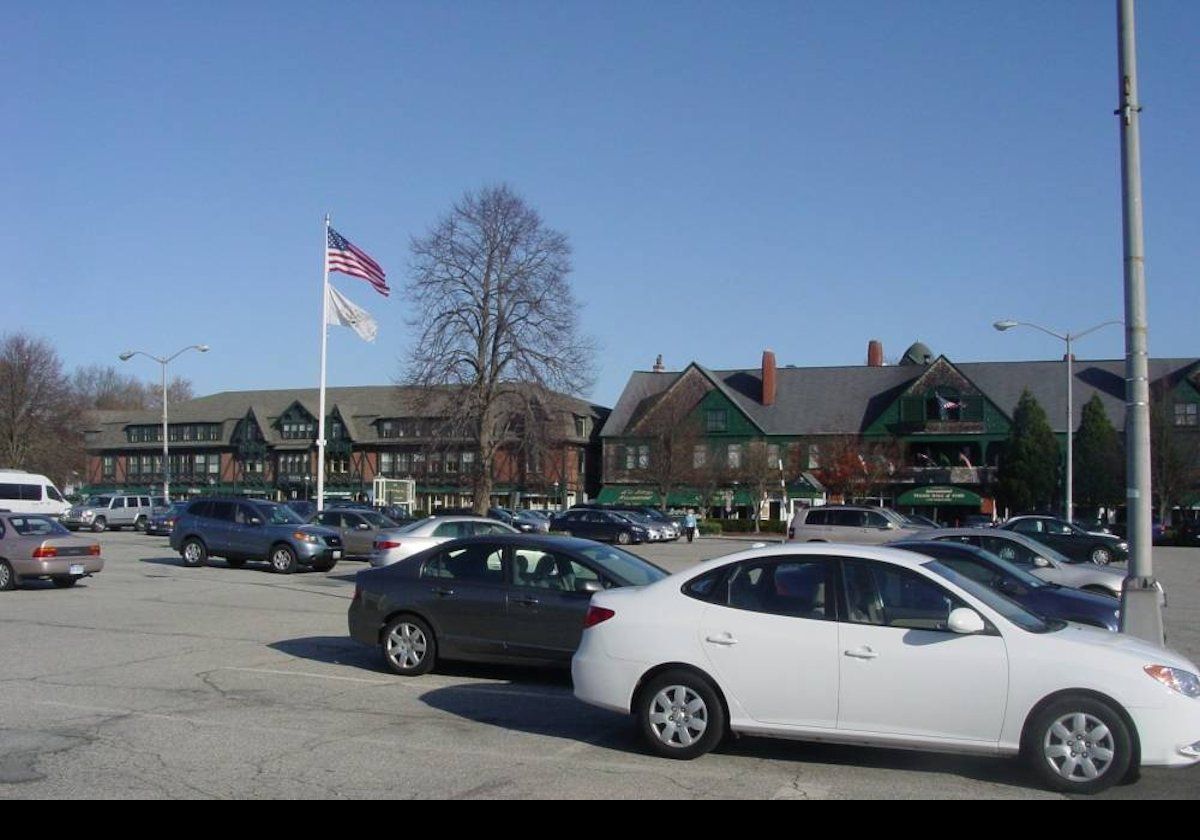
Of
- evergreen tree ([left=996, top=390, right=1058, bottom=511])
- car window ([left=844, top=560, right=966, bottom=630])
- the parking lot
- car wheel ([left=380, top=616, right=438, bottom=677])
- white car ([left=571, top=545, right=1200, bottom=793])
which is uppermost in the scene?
evergreen tree ([left=996, top=390, right=1058, bottom=511])

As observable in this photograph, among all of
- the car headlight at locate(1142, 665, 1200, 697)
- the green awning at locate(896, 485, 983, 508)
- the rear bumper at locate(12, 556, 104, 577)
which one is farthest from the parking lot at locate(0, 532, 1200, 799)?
the green awning at locate(896, 485, 983, 508)

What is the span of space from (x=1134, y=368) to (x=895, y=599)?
5.80 metres

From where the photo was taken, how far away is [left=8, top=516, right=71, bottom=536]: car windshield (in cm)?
2173

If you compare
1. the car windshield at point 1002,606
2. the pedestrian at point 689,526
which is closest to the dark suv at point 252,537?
the car windshield at point 1002,606

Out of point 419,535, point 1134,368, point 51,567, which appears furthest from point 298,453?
point 1134,368

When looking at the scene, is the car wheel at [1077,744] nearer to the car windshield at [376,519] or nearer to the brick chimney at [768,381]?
the car windshield at [376,519]

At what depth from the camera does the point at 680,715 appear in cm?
822

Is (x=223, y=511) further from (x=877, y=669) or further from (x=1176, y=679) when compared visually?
(x=1176, y=679)

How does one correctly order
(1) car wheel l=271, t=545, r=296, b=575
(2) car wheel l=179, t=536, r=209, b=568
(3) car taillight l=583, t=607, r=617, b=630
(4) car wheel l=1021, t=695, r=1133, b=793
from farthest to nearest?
(2) car wheel l=179, t=536, r=209, b=568 → (1) car wheel l=271, t=545, r=296, b=575 → (3) car taillight l=583, t=607, r=617, b=630 → (4) car wheel l=1021, t=695, r=1133, b=793

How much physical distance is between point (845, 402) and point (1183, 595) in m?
55.0

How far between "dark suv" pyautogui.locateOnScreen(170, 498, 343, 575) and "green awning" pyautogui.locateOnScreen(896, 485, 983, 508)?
52060 millimetres

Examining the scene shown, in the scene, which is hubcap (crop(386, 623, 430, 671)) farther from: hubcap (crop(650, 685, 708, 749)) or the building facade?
the building facade

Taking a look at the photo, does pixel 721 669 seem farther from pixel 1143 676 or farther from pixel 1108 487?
pixel 1108 487

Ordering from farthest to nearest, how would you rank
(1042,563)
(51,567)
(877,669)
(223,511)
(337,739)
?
(223,511), (51,567), (1042,563), (337,739), (877,669)
